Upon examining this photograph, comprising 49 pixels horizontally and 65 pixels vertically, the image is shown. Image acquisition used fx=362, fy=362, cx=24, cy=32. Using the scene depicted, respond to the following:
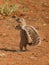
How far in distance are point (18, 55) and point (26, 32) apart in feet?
1.96

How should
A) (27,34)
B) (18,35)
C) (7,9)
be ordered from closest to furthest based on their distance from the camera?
(27,34), (18,35), (7,9)

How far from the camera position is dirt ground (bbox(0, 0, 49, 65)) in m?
8.28

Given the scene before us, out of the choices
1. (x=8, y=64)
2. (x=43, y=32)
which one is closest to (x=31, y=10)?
(x=43, y=32)

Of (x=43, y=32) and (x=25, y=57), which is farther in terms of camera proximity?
(x=43, y=32)

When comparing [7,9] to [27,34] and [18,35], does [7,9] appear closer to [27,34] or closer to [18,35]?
[18,35]

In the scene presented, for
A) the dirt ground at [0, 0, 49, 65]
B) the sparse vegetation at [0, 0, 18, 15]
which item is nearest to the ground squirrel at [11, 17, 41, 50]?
the dirt ground at [0, 0, 49, 65]

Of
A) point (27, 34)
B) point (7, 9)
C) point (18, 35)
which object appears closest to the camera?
point (27, 34)

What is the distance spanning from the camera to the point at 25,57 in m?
8.47

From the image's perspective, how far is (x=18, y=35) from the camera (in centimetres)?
1069

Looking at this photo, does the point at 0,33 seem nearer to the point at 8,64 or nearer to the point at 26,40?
the point at 26,40

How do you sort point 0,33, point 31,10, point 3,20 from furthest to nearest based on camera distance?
point 31,10 < point 3,20 < point 0,33

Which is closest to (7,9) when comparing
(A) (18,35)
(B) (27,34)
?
(A) (18,35)

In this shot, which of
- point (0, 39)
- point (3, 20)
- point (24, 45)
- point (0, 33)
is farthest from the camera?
point (3, 20)

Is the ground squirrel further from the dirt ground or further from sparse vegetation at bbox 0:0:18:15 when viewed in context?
sparse vegetation at bbox 0:0:18:15
